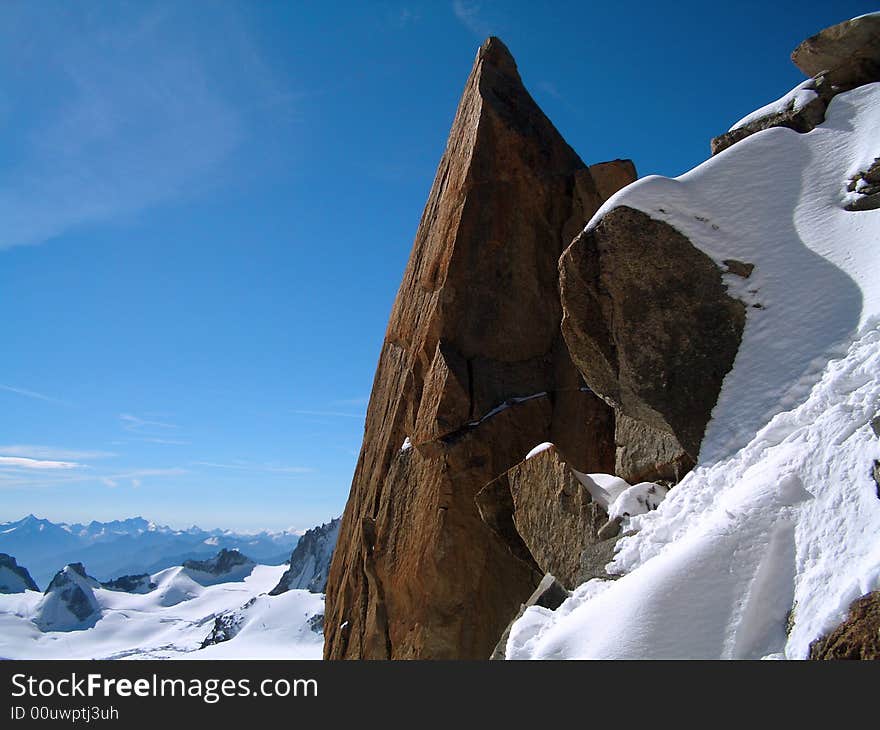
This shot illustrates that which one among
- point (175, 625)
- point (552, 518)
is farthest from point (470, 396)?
point (175, 625)

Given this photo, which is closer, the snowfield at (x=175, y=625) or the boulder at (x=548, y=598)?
the boulder at (x=548, y=598)

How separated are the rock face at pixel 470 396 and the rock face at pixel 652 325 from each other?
307 inches

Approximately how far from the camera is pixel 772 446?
6352mm

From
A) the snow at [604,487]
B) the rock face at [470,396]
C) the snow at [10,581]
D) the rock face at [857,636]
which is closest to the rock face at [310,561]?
the snow at [10,581]

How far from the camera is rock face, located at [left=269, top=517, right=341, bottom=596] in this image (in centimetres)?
12631

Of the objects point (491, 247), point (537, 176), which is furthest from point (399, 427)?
point (537, 176)

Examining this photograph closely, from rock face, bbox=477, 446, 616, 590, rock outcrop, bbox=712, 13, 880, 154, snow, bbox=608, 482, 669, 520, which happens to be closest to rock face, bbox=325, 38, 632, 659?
rock face, bbox=477, 446, 616, 590

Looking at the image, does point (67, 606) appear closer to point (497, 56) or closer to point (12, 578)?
point (12, 578)

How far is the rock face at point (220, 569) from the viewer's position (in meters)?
169

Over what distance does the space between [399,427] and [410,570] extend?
14.5ft

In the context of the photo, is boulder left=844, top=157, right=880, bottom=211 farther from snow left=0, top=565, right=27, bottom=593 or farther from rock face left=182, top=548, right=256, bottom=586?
snow left=0, top=565, right=27, bottom=593

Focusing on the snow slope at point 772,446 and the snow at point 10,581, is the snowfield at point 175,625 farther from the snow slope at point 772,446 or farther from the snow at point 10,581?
the snow slope at point 772,446

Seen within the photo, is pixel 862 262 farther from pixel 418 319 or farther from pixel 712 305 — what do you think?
pixel 418 319

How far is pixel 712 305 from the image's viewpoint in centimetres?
775
